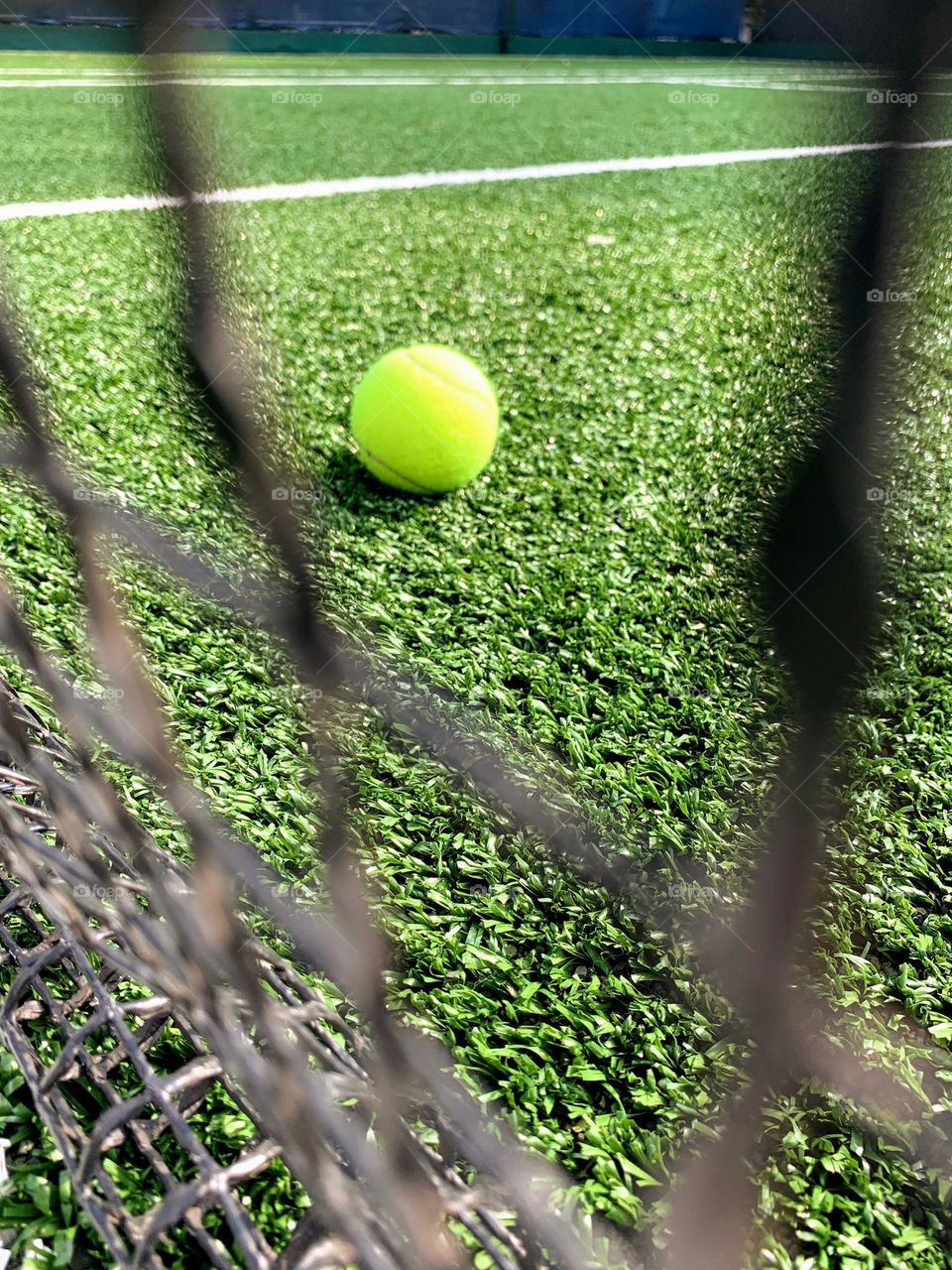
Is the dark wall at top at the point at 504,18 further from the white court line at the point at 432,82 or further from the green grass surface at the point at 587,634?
the green grass surface at the point at 587,634

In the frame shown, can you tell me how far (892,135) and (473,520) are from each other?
2.16 m

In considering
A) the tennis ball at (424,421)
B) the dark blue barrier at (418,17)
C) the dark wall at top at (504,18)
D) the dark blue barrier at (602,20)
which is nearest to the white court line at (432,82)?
the dark wall at top at (504,18)

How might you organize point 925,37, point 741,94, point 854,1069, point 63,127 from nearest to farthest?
point 925,37 → point 854,1069 → point 63,127 → point 741,94

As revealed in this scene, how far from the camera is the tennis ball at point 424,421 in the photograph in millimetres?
2449

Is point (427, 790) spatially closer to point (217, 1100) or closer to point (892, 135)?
point (217, 1100)

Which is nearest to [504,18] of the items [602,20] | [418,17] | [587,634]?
[418,17]

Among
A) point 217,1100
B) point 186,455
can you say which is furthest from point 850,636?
point 186,455

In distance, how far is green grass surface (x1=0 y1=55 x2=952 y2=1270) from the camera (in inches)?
42.7

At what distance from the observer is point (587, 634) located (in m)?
2.08

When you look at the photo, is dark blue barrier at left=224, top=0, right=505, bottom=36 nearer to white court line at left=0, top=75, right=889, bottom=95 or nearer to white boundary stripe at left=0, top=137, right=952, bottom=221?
white court line at left=0, top=75, right=889, bottom=95

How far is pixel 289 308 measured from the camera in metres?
3.86

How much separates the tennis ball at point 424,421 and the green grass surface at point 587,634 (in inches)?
3.2

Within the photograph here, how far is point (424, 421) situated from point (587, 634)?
71cm

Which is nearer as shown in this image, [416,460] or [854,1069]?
[854,1069]
